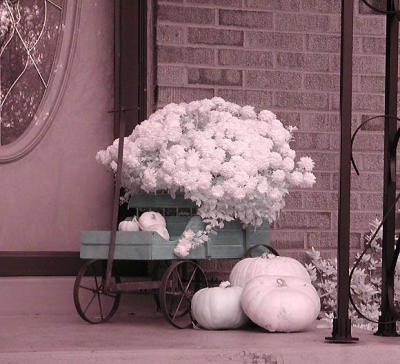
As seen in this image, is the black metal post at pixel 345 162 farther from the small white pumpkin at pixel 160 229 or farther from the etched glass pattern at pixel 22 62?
the etched glass pattern at pixel 22 62

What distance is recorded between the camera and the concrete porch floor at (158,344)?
311 cm

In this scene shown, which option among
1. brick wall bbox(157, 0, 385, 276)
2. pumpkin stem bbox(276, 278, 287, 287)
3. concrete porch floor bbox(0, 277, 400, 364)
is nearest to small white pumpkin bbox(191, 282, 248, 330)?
concrete porch floor bbox(0, 277, 400, 364)

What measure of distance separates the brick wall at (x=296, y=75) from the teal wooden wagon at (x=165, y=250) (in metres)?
0.53

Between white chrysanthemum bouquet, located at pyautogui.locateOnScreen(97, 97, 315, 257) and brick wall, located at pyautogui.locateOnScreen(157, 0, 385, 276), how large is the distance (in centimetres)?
58

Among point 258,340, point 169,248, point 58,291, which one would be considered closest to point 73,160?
point 58,291

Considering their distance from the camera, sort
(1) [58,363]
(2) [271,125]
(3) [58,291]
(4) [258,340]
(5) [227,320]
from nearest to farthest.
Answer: (1) [58,363], (4) [258,340], (5) [227,320], (2) [271,125], (3) [58,291]

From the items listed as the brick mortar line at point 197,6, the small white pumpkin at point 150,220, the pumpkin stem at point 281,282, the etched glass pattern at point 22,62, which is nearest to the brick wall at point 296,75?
the brick mortar line at point 197,6

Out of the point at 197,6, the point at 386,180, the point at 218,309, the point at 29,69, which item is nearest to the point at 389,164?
the point at 386,180

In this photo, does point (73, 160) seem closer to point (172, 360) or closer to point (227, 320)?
point (227, 320)

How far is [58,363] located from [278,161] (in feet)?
4.28

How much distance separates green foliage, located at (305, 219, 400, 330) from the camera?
15.4 feet

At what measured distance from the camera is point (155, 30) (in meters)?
4.56

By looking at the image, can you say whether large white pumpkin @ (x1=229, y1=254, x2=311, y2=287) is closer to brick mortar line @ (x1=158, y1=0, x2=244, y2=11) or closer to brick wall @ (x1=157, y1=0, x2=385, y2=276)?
brick wall @ (x1=157, y1=0, x2=385, y2=276)

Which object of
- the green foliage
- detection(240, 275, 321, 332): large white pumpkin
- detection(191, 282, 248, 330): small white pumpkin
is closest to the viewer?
detection(240, 275, 321, 332): large white pumpkin
